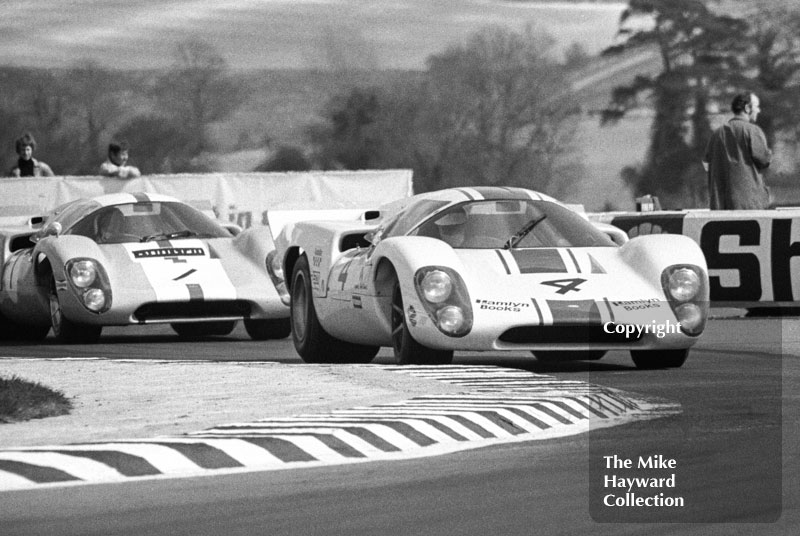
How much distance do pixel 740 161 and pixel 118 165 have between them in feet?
22.8

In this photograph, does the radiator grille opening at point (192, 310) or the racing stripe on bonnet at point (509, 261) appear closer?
the racing stripe on bonnet at point (509, 261)

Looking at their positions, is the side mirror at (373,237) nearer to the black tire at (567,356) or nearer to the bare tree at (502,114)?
the black tire at (567,356)

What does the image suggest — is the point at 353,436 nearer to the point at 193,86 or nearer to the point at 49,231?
the point at 49,231

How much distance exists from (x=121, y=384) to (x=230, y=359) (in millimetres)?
3342

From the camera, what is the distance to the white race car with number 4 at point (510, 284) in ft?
30.5

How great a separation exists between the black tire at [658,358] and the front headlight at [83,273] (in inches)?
190

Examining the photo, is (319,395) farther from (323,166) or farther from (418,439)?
(323,166)

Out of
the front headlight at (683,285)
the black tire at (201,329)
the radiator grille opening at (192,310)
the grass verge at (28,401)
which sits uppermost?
the front headlight at (683,285)

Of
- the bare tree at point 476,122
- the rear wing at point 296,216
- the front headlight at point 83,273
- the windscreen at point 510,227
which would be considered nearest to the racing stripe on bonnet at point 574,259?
the windscreen at point 510,227

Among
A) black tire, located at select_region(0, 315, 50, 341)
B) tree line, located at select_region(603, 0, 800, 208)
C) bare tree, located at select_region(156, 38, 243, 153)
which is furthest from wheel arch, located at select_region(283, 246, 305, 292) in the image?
bare tree, located at select_region(156, 38, 243, 153)

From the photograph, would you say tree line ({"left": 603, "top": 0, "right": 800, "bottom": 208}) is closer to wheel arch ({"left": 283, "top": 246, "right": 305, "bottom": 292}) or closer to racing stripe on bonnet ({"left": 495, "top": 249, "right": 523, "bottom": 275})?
wheel arch ({"left": 283, "top": 246, "right": 305, "bottom": 292})

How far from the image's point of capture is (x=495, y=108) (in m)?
54.3

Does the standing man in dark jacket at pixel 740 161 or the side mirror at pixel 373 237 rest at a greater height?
the standing man in dark jacket at pixel 740 161

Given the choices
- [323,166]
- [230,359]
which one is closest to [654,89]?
[323,166]
